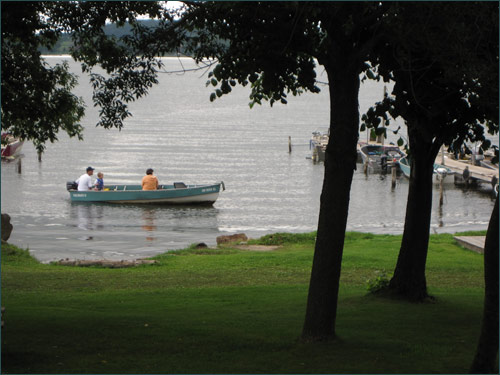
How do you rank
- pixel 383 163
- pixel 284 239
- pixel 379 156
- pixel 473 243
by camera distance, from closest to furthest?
pixel 473 243
pixel 284 239
pixel 383 163
pixel 379 156

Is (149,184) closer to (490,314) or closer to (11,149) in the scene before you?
(11,149)

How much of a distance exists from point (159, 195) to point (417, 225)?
105ft

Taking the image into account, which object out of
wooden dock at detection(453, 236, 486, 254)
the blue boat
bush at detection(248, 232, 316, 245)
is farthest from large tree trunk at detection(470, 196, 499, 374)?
the blue boat

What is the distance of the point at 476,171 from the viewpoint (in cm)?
5697

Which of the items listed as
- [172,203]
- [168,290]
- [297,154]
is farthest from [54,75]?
[297,154]

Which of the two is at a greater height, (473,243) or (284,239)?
(473,243)

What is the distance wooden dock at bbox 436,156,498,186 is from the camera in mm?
54406

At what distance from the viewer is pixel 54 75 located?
13320mm

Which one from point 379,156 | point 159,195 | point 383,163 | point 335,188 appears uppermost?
point 335,188

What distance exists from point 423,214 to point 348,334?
3.60 meters

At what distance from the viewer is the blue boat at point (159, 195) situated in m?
44.2

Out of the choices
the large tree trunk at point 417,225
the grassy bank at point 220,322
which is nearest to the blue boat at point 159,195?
the grassy bank at point 220,322

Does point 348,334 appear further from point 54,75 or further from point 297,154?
point 297,154

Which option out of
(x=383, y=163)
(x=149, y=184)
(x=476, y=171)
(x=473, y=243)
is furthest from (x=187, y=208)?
(x=473, y=243)
